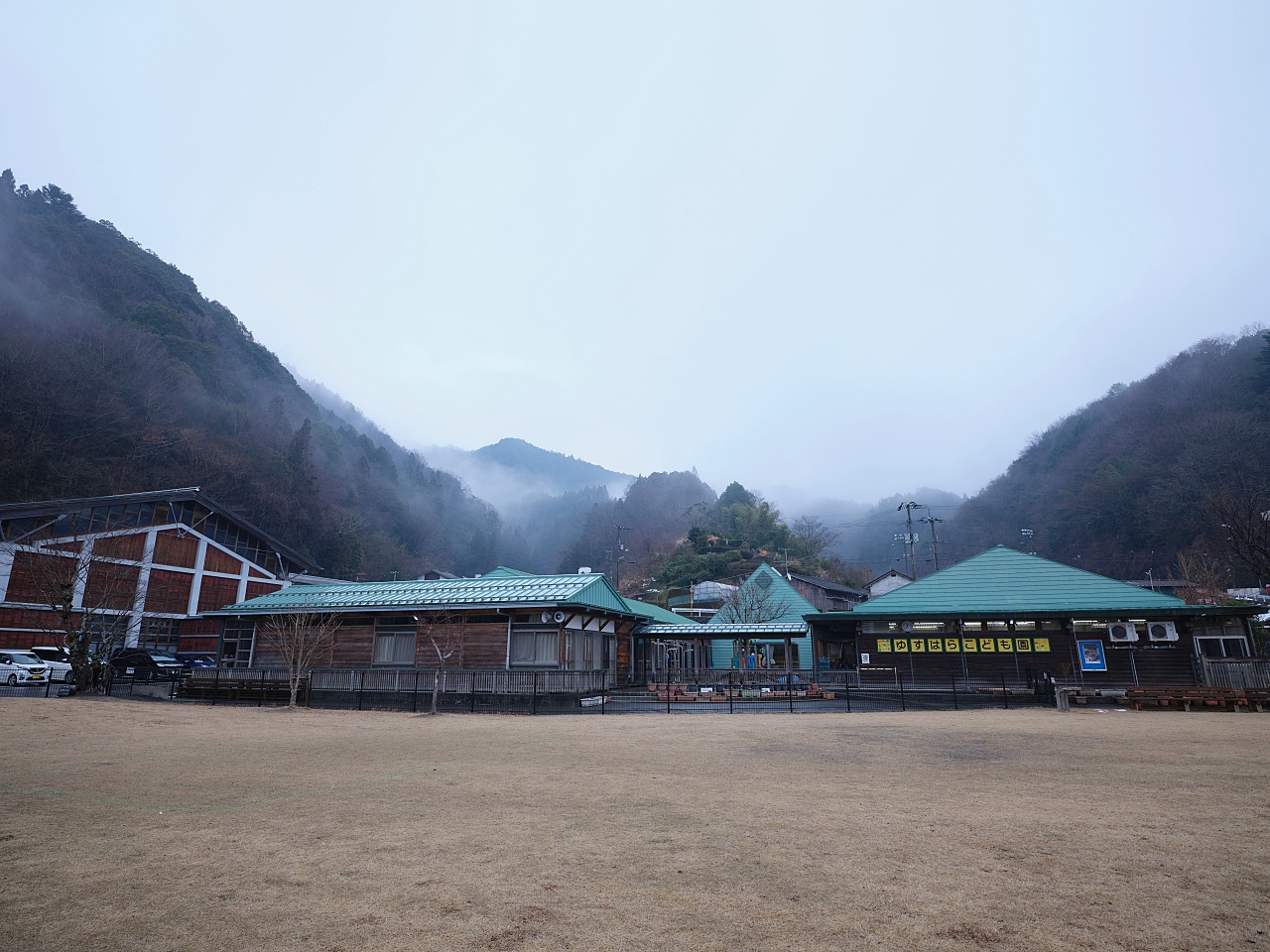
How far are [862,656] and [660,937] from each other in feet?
96.0

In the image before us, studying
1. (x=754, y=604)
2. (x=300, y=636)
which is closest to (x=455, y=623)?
(x=300, y=636)

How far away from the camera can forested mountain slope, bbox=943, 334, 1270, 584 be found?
200 ft

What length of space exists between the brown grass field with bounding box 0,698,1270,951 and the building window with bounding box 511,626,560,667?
12.8m

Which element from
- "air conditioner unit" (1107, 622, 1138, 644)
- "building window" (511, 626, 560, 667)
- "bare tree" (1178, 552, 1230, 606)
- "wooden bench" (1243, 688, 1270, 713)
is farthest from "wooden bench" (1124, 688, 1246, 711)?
"building window" (511, 626, 560, 667)

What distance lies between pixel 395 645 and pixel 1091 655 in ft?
92.3

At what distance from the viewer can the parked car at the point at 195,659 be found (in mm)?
36625

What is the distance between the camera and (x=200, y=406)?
65.1m

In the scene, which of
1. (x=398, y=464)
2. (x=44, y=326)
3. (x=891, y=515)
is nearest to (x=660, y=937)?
(x=44, y=326)

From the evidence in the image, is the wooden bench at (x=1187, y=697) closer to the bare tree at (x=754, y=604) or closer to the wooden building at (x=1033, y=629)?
the wooden building at (x=1033, y=629)

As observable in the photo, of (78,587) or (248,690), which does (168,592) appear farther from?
(248,690)

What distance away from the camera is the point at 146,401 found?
58062 millimetres

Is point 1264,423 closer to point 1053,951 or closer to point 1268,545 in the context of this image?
point 1268,545

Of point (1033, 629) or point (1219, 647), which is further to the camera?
point (1033, 629)

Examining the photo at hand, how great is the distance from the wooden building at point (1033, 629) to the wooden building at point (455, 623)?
12.3 meters
